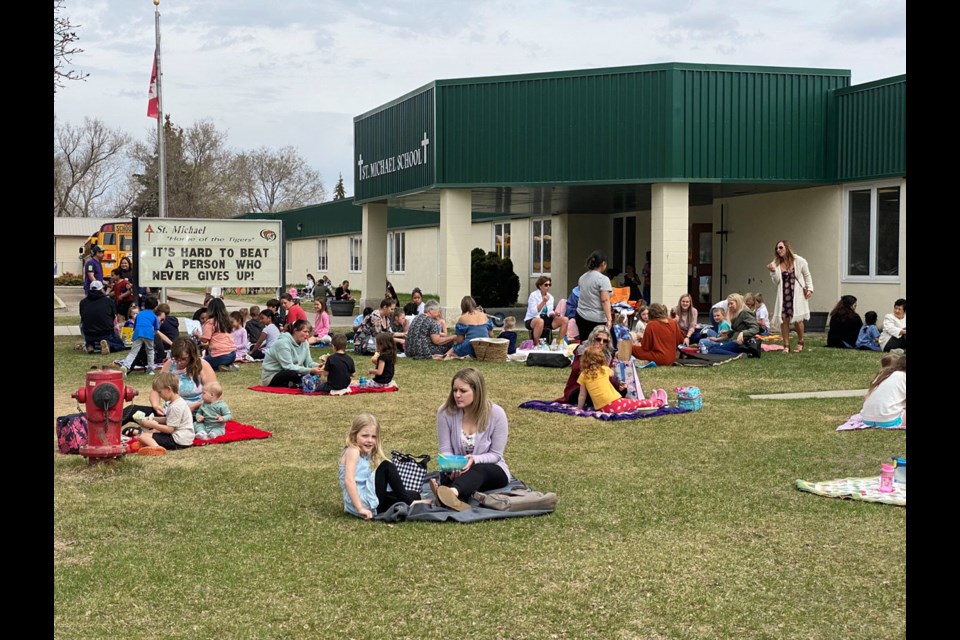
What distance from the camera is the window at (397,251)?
47.8 metres

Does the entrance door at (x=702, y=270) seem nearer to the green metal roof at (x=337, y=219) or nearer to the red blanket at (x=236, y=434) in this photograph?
the green metal roof at (x=337, y=219)

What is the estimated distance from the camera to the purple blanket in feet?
38.6

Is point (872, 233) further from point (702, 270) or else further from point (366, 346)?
point (366, 346)

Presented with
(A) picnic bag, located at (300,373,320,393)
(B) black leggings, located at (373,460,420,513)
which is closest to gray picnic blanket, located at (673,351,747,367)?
(A) picnic bag, located at (300,373,320,393)

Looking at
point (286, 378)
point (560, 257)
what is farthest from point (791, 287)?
point (560, 257)

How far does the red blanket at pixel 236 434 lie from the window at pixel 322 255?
47.8 metres

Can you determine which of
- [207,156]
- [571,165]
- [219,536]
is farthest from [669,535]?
[207,156]

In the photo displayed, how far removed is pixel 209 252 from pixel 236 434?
10.9 metres

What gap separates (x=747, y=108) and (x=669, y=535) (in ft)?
59.4

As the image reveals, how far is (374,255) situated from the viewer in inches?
1251

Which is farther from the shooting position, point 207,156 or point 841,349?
point 207,156

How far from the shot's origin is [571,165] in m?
24.0
